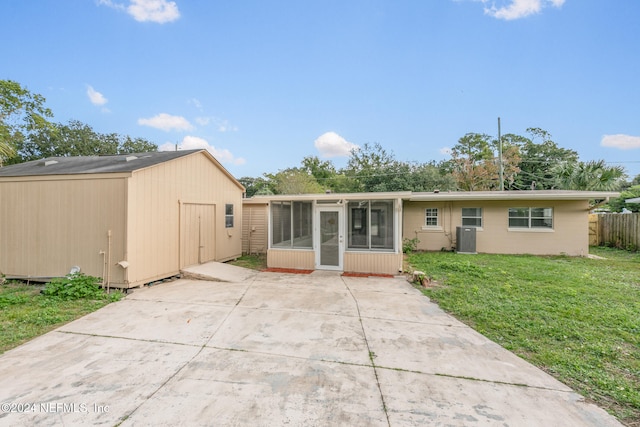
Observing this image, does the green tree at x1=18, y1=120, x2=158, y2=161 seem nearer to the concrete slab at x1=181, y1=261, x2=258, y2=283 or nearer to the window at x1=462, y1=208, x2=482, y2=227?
the concrete slab at x1=181, y1=261, x2=258, y2=283

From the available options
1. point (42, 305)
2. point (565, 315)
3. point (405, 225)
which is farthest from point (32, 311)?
point (405, 225)

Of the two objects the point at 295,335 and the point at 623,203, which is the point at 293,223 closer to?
the point at 295,335

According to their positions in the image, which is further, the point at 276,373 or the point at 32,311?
the point at 32,311

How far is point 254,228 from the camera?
11.5 meters

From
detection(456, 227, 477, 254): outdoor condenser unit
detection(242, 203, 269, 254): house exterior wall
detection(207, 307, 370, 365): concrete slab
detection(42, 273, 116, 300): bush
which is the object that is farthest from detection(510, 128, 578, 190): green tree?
detection(42, 273, 116, 300): bush

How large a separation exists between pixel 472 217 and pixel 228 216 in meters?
9.85

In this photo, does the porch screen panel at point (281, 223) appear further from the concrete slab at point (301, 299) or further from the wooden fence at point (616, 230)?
the wooden fence at point (616, 230)

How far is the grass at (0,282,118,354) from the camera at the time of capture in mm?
3744

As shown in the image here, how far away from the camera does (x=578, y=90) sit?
13.4 m

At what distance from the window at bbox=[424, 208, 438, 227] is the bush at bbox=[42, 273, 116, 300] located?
1107 cm

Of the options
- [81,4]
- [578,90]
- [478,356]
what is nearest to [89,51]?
[81,4]

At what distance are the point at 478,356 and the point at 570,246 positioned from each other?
10650 millimetres

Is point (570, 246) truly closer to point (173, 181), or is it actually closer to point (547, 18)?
point (547, 18)

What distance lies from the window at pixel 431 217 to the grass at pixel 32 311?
35.7 ft
